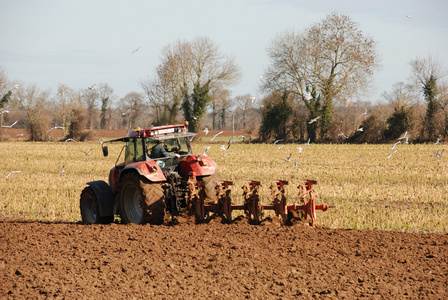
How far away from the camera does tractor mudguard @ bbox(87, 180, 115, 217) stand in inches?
409

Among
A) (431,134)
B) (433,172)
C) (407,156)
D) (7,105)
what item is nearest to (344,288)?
(433,172)

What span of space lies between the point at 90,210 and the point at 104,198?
83 cm

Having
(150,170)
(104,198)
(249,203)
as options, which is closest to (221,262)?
(249,203)

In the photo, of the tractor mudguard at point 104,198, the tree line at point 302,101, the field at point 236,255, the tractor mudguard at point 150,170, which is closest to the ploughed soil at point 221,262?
the field at point 236,255

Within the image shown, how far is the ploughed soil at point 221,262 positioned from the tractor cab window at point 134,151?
1364 millimetres

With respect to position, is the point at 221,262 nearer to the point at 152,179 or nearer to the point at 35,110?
the point at 152,179

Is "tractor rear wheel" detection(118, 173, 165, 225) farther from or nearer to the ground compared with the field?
farther from the ground

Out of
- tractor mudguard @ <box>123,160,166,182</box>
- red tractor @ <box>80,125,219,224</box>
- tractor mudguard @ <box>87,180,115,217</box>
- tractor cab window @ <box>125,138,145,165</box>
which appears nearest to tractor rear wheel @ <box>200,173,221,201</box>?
red tractor @ <box>80,125,219,224</box>

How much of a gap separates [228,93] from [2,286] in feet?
169

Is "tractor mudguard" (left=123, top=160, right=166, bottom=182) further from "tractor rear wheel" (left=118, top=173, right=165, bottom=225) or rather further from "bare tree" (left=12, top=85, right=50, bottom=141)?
"bare tree" (left=12, top=85, right=50, bottom=141)

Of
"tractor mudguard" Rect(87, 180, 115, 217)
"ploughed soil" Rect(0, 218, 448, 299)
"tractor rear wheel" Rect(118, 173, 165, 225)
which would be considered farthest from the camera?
"tractor mudguard" Rect(87, 180, 115, 217)

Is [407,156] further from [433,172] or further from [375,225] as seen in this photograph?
[375,225]

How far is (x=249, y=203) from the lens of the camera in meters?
9.65

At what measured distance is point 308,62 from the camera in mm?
50188
